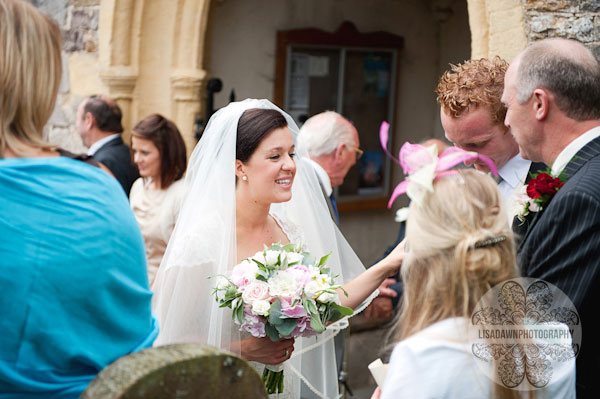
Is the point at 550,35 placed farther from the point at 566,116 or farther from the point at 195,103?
the point at 195,103

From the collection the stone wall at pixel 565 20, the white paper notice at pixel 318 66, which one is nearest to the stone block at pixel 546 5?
the stone wall at pixel 565 20

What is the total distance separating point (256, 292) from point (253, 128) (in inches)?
30.7

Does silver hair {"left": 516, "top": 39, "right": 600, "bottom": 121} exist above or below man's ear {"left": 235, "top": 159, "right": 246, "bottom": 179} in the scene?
above

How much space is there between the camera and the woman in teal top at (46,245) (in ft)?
4.76

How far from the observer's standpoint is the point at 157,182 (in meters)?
4.61

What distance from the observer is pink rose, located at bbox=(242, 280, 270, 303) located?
2446 mm

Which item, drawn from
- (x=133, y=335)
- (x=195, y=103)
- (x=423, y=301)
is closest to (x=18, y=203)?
(x=133, y=335)

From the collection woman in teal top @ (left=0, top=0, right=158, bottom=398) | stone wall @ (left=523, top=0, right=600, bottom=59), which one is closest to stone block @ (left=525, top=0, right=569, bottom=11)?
stone wall @ (left=523, top=0, right=600, bottom=59)

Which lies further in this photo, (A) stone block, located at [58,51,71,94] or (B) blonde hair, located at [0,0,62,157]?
(A) stone block, located at [58,51,71,94]

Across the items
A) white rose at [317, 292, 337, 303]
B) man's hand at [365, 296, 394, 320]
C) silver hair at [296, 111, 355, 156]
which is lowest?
man's hand at [365, 296, 394, 320]

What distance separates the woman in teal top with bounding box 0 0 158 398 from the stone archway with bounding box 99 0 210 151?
4389mm

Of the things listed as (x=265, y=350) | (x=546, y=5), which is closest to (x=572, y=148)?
(x=265, y=350)

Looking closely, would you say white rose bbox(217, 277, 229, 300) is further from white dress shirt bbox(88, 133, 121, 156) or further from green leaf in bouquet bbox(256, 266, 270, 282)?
white dress shirt bbox(88, 133, 121, 156)

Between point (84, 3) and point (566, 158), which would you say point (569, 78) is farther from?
point (84, 3)
